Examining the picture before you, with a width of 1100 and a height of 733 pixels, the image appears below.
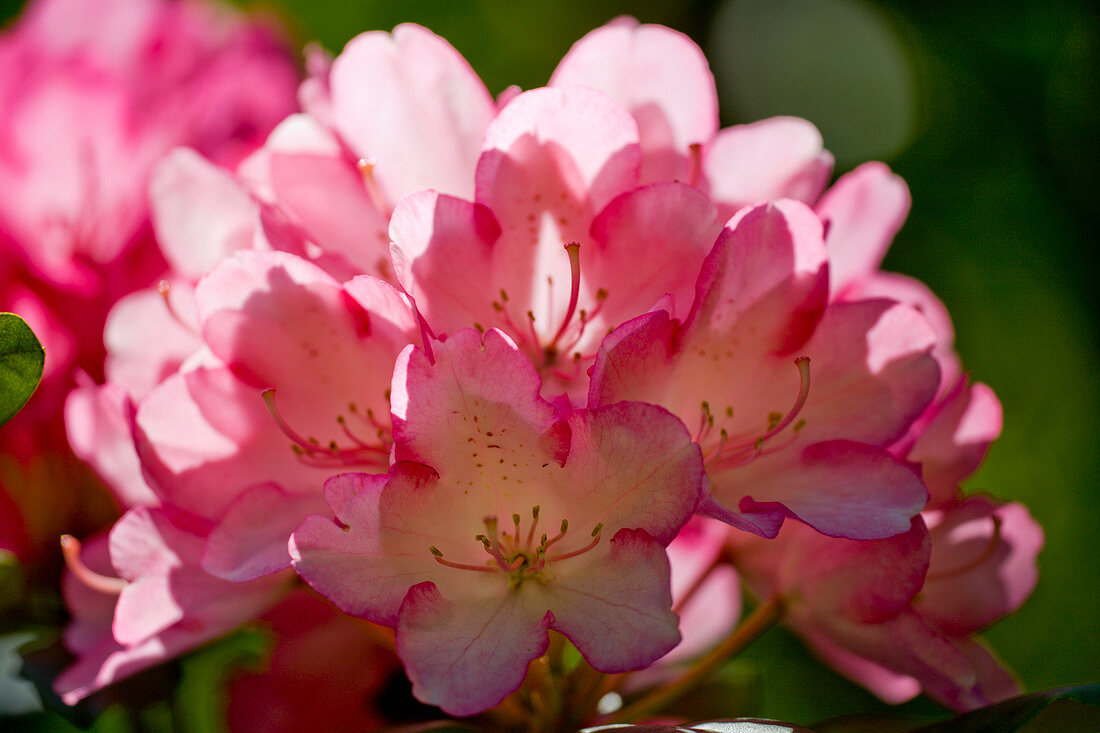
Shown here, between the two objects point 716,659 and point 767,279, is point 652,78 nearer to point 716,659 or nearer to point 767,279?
point 767,279

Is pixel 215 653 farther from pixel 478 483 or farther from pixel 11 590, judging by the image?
pixel 478 483

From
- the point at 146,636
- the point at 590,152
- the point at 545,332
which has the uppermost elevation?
the point at 590,152

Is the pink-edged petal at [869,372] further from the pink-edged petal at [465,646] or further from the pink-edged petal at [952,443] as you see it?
the pink-edged petal at [465,646]

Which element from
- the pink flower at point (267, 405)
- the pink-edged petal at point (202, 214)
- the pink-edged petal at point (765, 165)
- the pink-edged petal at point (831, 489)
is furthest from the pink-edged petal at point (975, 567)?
the pink-edged petal at point (202, 214)

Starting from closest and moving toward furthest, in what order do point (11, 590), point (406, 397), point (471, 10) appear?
1. point (406, 397)
2. point (11, 590)
3. point (471, 10)

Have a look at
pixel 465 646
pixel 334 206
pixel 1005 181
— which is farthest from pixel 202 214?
pixel 1005 181

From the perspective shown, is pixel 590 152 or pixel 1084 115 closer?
pixel 590 152

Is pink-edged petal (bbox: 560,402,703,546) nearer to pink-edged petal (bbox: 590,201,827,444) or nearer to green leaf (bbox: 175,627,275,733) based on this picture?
pink-edged petal (bbox: 590,201,827,444)

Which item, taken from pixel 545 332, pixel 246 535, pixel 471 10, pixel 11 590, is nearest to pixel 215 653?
pixel 11 590
